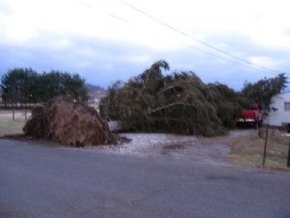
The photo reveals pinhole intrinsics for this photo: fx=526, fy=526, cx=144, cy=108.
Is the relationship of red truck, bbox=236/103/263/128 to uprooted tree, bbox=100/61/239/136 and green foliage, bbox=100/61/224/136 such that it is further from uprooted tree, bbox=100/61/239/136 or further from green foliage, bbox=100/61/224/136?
green foliage, bbox=100/61/224/136

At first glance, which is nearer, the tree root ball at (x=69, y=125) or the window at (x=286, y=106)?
the tree root ball at (x=69, y=125)

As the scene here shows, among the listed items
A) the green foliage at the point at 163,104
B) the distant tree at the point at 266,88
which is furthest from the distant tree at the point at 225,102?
the distant tree at the point at 266,88

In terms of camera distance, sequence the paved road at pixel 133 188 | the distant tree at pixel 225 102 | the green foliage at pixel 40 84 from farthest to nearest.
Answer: the green foliage at pixel 40 84, the distant tree at pixel 225 102, the paved road at pixel 133 188

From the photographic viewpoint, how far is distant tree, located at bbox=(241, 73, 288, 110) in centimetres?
4481

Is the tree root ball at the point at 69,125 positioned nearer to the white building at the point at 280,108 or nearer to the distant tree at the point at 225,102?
the distant tree at the point at 225,102

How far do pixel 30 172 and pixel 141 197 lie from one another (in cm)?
353

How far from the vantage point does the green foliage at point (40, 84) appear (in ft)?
197

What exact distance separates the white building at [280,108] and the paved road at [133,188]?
35321 mm

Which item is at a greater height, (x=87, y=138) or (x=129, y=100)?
(x=129, y=100)

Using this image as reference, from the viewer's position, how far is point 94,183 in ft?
34.3

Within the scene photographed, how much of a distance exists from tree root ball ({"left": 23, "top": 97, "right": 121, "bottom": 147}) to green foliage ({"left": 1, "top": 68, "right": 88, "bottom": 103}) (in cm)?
3841

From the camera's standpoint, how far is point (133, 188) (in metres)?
10.0

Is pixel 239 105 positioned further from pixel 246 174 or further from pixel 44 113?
pixel 246 174

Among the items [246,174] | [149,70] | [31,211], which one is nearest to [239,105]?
[149,70]
